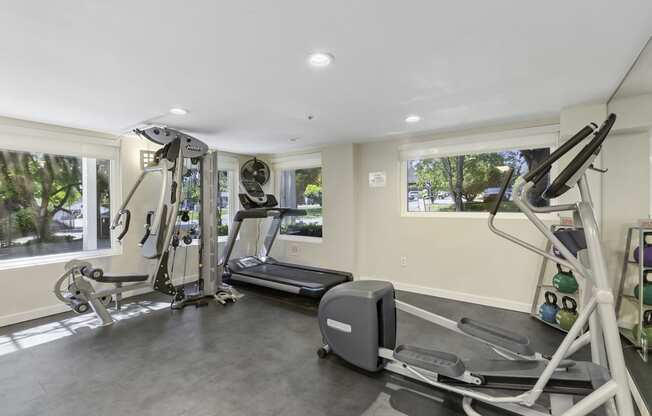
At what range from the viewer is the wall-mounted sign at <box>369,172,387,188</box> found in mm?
4363

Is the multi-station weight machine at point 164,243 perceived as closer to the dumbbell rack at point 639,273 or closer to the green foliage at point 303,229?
the green foliage at point 303,229

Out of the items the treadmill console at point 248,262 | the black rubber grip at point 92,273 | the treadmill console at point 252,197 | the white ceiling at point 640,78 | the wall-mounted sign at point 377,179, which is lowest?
the treadmill console at point 248,262

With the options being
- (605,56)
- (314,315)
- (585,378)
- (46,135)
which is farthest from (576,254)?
(46,135)

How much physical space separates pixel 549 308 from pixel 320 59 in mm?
3077

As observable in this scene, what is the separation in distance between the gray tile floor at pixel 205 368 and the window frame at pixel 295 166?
6.28ft

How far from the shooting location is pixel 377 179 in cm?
442

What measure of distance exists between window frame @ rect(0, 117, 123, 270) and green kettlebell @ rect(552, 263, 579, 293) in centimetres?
495

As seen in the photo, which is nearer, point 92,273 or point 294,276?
point 92,273

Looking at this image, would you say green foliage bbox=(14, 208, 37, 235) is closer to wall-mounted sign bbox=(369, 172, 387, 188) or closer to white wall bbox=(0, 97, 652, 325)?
white wall bbox=(0, 97, 652, 325)

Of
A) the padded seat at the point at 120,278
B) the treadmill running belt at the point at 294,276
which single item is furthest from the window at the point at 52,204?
the treadmill running belt at the point at 294,276

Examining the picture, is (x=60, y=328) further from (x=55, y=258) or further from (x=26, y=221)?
(x=26, y=221)

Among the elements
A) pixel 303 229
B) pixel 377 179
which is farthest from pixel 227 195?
pixel 377 179

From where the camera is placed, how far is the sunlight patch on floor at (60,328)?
265cm

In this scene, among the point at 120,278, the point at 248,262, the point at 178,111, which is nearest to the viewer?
the point at 178,111
